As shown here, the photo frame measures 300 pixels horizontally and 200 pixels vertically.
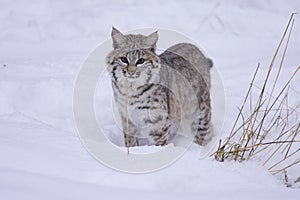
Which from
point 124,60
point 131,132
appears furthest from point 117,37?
point 131,132

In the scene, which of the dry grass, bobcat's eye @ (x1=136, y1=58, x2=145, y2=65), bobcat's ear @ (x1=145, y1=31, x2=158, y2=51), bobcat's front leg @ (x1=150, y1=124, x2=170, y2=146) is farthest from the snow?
bobcat's ear @ (x1=145, y1=31, x2=158, y2=51)

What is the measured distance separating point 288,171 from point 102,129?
67.2 inches

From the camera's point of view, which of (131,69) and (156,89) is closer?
(131,69)

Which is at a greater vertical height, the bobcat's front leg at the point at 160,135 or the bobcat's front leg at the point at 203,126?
the bobcat's front leg at the point at 203,126

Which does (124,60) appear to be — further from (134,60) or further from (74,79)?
(74,79)

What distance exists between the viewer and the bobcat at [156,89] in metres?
3.63

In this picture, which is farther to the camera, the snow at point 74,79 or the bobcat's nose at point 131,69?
the bobcat's nose at point 131,69

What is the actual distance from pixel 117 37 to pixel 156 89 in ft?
1.66

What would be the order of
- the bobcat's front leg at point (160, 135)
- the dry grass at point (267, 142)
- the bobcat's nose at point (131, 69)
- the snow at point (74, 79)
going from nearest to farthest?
the snow at point (74, 79)
the dry grass at point (267, 142)
the bobcat's nose at point (131, 69)
the bobcat's front leg at point (160, 135)

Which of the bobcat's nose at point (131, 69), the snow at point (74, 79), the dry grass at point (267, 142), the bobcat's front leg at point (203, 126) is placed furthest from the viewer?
the bobcat's front leg at point (203, 126)

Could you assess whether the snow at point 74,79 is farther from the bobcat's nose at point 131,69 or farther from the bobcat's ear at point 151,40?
the bobcat's ear at point 151,40

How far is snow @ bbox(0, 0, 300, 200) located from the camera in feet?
7.94

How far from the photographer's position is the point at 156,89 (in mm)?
3766

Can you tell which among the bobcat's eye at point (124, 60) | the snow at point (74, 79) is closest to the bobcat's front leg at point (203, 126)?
the snow at point (74, 79)
